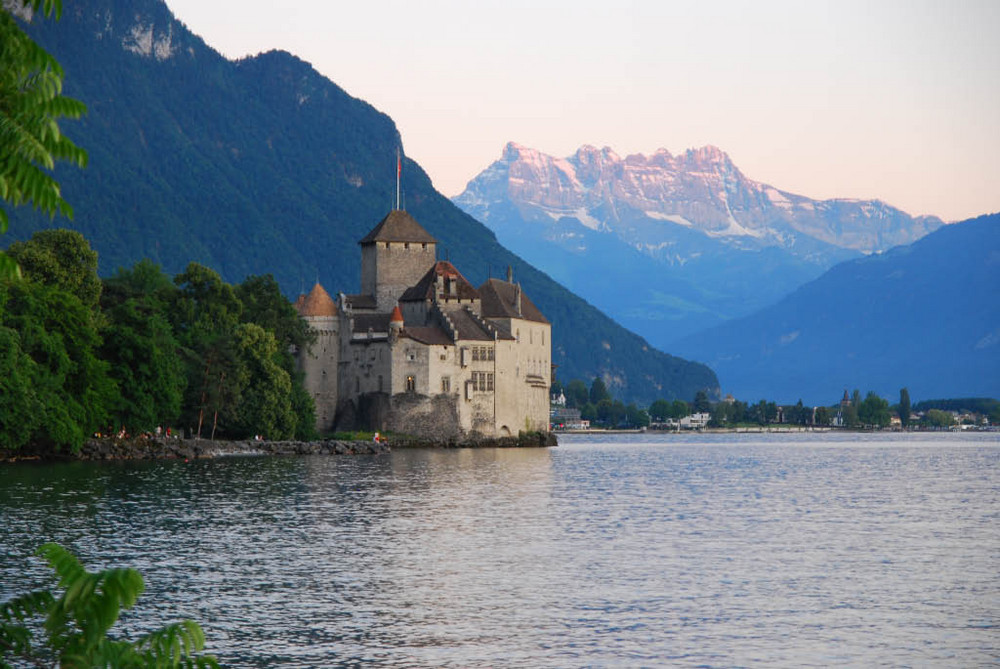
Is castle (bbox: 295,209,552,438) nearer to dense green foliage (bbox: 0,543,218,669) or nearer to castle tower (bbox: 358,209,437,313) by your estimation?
castle tower (bbox: 358,209,437,313)

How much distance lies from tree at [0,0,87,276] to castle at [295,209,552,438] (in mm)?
115563

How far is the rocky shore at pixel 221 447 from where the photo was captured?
92.8 m

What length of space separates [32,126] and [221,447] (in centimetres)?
9655

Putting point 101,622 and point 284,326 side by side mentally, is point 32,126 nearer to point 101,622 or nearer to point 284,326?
point 101,622

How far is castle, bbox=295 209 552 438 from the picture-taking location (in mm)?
128250

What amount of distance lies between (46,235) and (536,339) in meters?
61.1

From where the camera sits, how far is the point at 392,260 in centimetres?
14112

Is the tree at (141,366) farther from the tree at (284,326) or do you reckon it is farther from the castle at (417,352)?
the castle at (417,352)

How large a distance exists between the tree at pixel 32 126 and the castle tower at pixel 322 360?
12048cm

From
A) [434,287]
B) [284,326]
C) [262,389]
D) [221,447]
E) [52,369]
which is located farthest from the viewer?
[434,287]

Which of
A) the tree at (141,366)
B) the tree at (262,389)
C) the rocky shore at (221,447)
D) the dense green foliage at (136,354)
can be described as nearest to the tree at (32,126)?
the dense green foliage at (136,354)

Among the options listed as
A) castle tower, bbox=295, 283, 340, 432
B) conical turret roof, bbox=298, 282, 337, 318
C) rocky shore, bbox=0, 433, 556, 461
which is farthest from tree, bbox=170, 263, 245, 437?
conical turret roof, bbox=298, 282, 337, 318

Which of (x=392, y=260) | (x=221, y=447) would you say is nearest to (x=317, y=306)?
(x=392, y=260)

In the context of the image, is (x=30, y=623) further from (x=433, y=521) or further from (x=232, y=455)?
(x=232, y=455)
